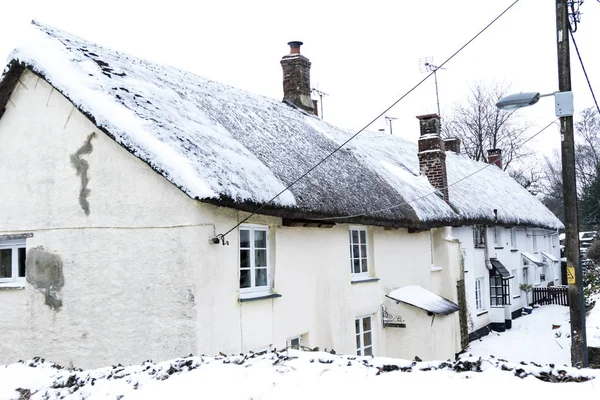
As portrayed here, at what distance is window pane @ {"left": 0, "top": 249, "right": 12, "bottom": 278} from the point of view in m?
9.82

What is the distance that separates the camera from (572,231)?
28.6ft

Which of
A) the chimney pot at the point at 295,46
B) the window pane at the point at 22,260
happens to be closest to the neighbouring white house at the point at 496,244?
the chimney pot at the point at 295,46

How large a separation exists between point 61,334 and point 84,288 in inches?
32.5

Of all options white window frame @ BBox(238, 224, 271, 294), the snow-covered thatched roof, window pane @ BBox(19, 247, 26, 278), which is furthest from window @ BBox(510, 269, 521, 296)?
window pane @ BBox(19, 247, 26, 278)

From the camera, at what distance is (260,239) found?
9.76 metres

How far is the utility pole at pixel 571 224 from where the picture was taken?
862 cm

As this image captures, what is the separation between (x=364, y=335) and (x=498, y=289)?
1081cm

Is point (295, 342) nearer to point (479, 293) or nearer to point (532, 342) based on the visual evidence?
point (532, 342)

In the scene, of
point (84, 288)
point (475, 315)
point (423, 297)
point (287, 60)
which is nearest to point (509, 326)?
point (475, 315)

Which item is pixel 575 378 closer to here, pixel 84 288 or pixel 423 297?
pixel 84 288

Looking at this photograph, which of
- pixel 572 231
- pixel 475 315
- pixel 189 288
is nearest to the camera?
pixel 189 288

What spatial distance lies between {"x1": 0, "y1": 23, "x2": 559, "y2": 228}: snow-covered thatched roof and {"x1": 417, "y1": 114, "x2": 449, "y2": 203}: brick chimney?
1.56 m

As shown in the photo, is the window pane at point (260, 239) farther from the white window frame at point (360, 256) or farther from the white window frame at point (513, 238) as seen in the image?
the white window frame at point (513, 238)

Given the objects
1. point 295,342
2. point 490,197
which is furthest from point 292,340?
point 490,197
